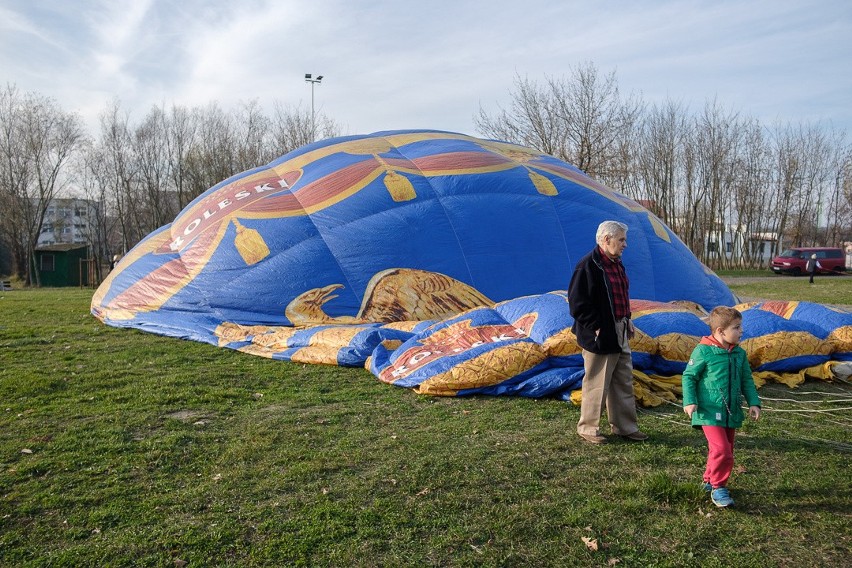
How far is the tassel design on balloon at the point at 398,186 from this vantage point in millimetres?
8961

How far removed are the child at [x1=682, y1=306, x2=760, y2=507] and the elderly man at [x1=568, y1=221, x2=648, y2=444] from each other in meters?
0.86

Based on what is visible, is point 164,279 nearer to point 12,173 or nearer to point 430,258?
point 430,258

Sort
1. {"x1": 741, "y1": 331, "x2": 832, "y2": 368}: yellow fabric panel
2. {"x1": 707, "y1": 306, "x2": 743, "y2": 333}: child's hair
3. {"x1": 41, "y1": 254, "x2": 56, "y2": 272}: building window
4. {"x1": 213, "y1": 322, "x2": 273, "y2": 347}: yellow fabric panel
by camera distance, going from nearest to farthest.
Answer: {"x1": 707, "y1": 306, "x2": 743, "y2": 333}: child's hair < {"x1": 741, "y1": 331, "x2": 832, "y2": 368}: yellow fabric panel < {"x1": 213, "y1": 322, "x2": 273, "y2": 347}: yellow fabric panel < {"x1": 41, "y1": 254, "x2": 56, "y2": 272}: building window

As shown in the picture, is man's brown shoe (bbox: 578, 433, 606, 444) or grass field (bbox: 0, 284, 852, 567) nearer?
grass field (bbox: 0, 284, 852, 567)

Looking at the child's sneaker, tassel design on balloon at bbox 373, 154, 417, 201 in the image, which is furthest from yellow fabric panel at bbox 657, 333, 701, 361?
tassel design on balloon at bbox 373, 154, 417, 201

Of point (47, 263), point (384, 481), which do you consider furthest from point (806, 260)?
point (47, 263)

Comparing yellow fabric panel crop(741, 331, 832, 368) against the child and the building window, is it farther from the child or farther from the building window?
the building window

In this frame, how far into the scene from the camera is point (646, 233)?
972cm

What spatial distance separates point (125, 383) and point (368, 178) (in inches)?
171

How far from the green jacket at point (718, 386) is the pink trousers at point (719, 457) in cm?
5

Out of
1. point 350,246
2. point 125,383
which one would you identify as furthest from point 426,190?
point 125,383

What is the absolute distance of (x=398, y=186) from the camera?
9.09m

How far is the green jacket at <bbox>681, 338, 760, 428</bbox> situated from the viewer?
11.4 ft

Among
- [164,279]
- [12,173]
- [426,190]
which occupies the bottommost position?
[164,279]
